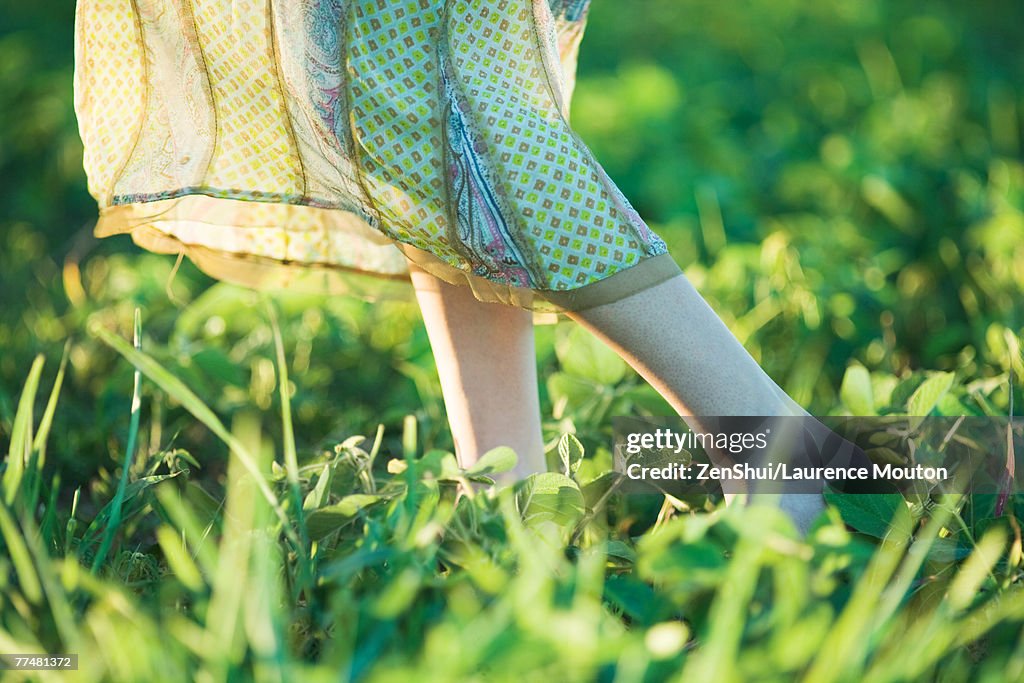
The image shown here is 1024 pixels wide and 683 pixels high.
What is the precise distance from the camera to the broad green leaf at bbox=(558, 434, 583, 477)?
1108 millimetres

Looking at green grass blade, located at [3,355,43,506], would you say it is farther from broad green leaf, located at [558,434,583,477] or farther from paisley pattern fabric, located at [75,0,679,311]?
broad green leaf, located at [558,434,583,477]

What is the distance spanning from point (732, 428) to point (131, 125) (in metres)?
0.70

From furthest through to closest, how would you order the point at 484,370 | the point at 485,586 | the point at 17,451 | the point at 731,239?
the point at 731,239
the point at 484,370
the point at 17,451
the point at 485,586

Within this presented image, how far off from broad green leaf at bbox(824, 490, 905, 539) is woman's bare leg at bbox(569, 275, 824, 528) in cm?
3

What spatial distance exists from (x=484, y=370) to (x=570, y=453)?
137 millimetres

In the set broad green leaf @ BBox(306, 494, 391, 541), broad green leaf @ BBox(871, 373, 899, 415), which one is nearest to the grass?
broad green leaf @ BBox(306, 494, 391, 541)

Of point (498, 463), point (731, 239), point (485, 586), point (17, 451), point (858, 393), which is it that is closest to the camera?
point (485, 586)

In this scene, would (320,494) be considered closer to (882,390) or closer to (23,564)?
(23,564)

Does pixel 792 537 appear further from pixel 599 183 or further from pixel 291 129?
pixel 291 129

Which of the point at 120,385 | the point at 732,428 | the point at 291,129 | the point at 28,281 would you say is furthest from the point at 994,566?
the point at 28,281

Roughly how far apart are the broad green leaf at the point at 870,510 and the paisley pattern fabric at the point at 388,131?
28 centimetres

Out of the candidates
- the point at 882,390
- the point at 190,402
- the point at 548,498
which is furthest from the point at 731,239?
the point at 190,402

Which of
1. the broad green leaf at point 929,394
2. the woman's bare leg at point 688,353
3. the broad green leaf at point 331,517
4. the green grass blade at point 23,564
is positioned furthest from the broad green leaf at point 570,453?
the green grass blade at point 23,564

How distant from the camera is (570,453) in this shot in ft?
3.71
